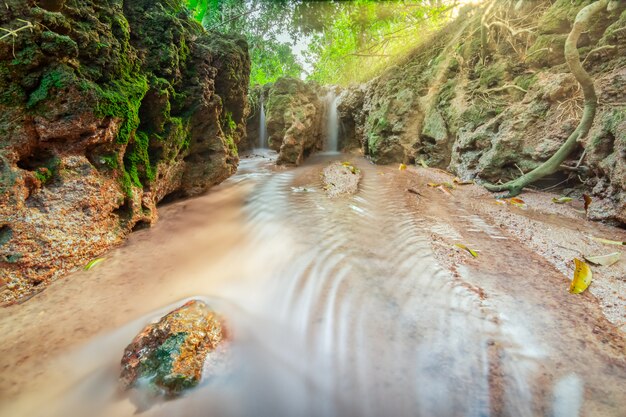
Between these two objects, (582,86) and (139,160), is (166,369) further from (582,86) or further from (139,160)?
(582,86)

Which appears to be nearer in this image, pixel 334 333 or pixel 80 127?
pixel 334 333

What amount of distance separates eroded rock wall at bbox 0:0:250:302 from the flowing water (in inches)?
14.1

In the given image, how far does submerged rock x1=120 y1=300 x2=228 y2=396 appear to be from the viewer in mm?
1520

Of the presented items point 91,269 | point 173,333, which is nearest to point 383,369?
point 173,333

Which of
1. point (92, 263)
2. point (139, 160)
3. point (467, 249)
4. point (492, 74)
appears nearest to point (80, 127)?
point (139, 160)

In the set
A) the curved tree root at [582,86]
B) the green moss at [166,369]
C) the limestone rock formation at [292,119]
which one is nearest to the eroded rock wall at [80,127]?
the green moss at [166,369]

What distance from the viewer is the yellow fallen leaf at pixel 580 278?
2125 millimetres

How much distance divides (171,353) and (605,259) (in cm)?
374

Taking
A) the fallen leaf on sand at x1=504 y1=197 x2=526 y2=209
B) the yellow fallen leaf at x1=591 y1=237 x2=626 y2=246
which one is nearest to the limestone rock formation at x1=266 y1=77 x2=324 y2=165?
the fallen leaf on sand at x1=504 y1=197 x2=526 y2=209

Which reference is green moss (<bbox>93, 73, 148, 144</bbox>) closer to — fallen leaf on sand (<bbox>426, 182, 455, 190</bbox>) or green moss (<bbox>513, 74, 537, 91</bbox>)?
fallen leaf on sand (<bbox>426, 182, 455, 190</bbox>)

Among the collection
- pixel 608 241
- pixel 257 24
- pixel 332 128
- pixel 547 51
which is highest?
pixel 257 24

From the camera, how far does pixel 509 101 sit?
546 cm

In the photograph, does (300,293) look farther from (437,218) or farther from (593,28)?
(593,28)

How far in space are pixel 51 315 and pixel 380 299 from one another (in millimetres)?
2586
